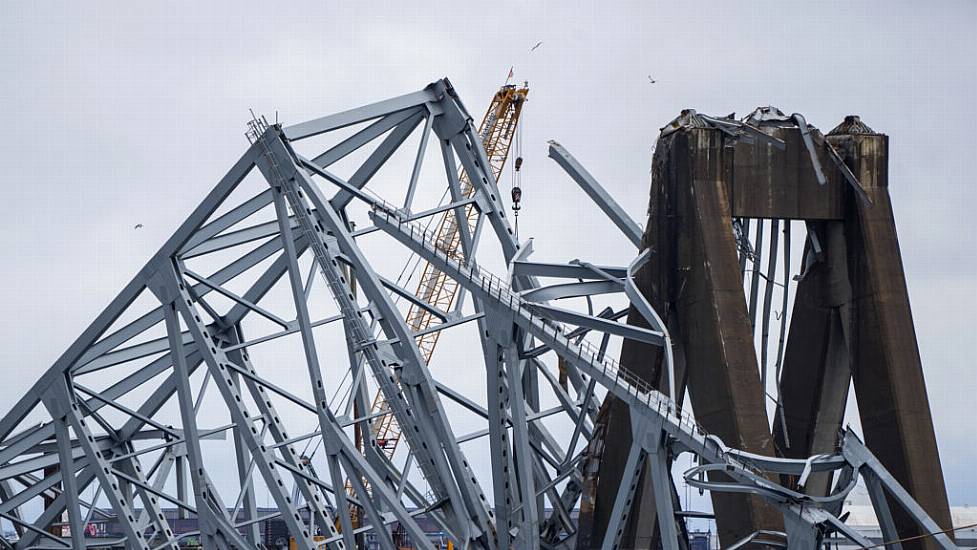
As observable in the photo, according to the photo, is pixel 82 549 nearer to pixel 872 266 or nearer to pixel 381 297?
pixel 381 297

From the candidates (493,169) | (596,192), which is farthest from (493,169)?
(596,192)

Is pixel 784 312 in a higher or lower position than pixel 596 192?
lower

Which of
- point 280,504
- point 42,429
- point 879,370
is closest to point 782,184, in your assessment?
point 879,370

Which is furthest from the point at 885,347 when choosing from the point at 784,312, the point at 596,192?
the point at 596,192

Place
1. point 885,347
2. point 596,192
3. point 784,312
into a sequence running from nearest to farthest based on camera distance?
point 885,347
point 784,312
point 596,192

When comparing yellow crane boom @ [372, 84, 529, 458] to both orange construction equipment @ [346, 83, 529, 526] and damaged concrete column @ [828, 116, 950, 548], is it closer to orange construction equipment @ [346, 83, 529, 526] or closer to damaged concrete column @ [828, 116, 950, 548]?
orange construction equipment @ [346, 83, 529, 526]

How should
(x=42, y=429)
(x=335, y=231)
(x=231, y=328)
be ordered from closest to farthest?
(x=335, y=231) < (x=231, y=328) < (x=42, y=429)

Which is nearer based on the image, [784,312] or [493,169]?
[784,312]

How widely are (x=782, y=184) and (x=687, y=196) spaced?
305 centimetres

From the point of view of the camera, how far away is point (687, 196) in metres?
47.2

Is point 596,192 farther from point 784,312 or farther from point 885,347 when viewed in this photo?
point 885,347

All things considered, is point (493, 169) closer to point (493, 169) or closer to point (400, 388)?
point (493, 169)

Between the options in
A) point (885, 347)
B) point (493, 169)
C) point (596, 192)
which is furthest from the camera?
point (493, 169)

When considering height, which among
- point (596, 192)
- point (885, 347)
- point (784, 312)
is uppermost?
point (596, 192)
